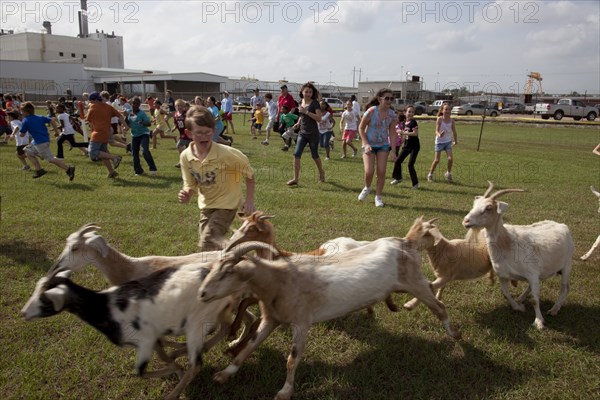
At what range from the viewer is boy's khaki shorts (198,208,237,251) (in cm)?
418

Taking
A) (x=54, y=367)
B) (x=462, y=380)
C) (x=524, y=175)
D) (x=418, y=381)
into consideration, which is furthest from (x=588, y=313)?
(x=524, y=175)

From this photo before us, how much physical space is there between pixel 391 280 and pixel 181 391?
1846 mm

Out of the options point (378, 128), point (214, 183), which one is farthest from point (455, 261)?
point (378, 128)

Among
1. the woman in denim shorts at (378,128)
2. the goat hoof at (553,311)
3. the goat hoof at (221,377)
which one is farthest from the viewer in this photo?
the woman in denim shorts at (378,128)

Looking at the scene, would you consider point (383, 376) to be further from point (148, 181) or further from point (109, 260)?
point (148, 181)

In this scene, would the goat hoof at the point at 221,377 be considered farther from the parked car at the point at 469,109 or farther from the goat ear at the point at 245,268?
the parked car at the point at 469,109

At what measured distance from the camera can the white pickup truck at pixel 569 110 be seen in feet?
116

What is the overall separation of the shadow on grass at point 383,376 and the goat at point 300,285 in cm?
19

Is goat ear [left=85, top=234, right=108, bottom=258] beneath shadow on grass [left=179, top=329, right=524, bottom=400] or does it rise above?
above

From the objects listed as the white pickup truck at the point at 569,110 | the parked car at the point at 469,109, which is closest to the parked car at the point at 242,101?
the parked car at the point at 469,109

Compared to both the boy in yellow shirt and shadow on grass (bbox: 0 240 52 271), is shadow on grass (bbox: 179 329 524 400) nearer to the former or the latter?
the boy in yellow shirt

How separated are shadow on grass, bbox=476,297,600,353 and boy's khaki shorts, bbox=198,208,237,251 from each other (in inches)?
106

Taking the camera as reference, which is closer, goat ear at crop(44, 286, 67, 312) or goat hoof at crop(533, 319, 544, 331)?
goat ear at crop(44, 286, 67, 312)

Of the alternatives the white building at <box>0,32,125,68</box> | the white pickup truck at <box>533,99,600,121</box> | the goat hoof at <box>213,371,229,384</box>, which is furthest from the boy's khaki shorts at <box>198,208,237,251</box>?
the white building at <box>0,32,125,68</box>
